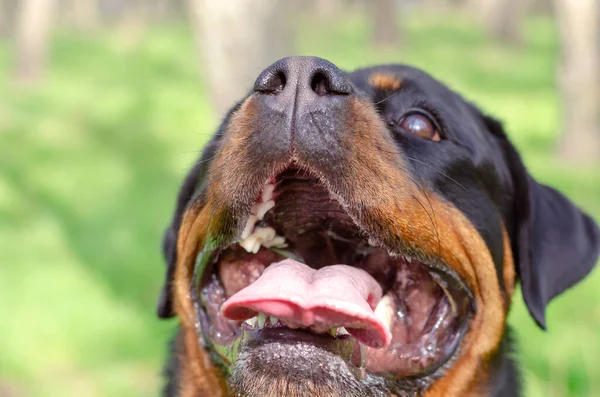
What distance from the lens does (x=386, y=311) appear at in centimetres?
293

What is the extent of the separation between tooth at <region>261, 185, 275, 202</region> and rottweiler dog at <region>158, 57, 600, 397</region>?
3cm

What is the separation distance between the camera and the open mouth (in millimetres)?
2607

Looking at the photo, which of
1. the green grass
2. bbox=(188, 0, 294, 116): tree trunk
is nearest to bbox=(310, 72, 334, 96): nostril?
the green grass

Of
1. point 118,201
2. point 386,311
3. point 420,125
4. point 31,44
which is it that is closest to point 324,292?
point 386,311

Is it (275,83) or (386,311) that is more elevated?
(275,83)

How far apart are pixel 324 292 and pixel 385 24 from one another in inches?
788

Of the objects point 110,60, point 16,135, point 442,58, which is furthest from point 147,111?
point 442,58

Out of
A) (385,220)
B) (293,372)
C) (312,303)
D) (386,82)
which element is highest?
(386,82)

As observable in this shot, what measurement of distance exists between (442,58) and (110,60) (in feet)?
26.1

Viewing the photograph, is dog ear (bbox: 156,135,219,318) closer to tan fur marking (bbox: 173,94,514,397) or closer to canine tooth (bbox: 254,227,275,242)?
tan fur marking (bbox: 173,94,514,397)

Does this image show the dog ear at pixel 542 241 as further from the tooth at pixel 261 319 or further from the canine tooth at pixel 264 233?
the tooth at pixel 261 319

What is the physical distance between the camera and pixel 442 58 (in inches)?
750

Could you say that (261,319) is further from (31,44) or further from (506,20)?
(506,20)

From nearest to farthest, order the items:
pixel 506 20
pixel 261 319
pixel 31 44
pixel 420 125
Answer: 1. pixel 261 319
2. pixel 420 125
3. pixel 31 44
4. pixel 506 20
